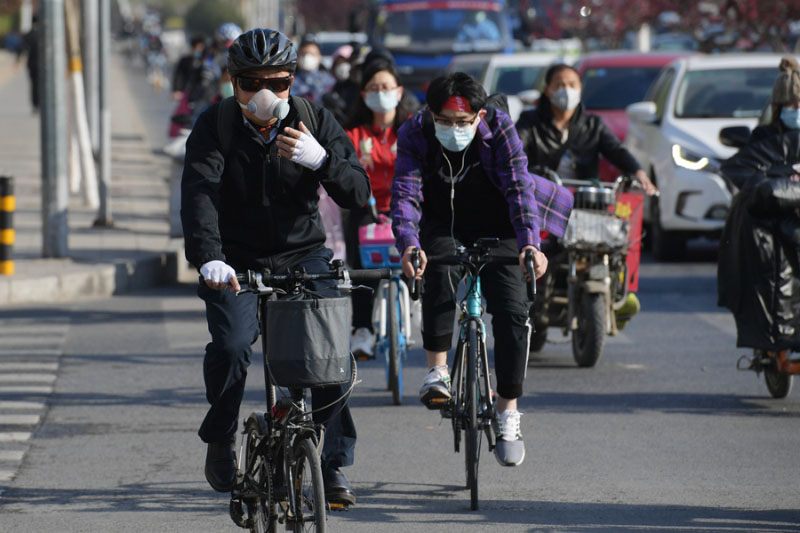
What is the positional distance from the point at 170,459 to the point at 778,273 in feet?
10.8

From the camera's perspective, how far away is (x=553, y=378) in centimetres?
962

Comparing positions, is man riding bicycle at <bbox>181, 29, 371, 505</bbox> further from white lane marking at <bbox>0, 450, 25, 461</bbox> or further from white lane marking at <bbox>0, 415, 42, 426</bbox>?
white lane marking at <bbox>0, 415, 42, 426</bbox>

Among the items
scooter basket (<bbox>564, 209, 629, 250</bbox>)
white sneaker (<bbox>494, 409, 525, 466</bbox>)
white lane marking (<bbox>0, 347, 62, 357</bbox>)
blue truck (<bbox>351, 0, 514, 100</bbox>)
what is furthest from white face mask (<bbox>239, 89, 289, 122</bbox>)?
blue truck (<bbox>351, 0, 514, 100</bbox>)

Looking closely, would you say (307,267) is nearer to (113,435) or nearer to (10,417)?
(113,435)

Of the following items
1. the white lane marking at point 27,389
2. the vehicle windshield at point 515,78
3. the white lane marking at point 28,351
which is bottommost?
the white lane marking at point 27,389

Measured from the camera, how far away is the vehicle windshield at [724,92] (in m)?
14.9

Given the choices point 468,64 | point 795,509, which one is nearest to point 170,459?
point 795,509

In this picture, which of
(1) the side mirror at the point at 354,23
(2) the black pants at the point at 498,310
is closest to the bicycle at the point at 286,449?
(2) the black pants at the point at 498,310

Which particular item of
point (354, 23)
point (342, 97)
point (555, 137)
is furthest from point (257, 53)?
point (354, 23)

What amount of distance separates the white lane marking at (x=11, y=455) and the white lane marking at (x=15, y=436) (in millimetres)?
248

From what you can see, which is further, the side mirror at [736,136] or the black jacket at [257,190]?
the side mirror at [736,136]

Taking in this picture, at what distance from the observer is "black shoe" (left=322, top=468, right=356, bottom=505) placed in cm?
555

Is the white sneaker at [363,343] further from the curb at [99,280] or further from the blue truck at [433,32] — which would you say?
the blue truck at [433,32]

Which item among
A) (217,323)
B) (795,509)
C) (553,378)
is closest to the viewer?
(217,323)
